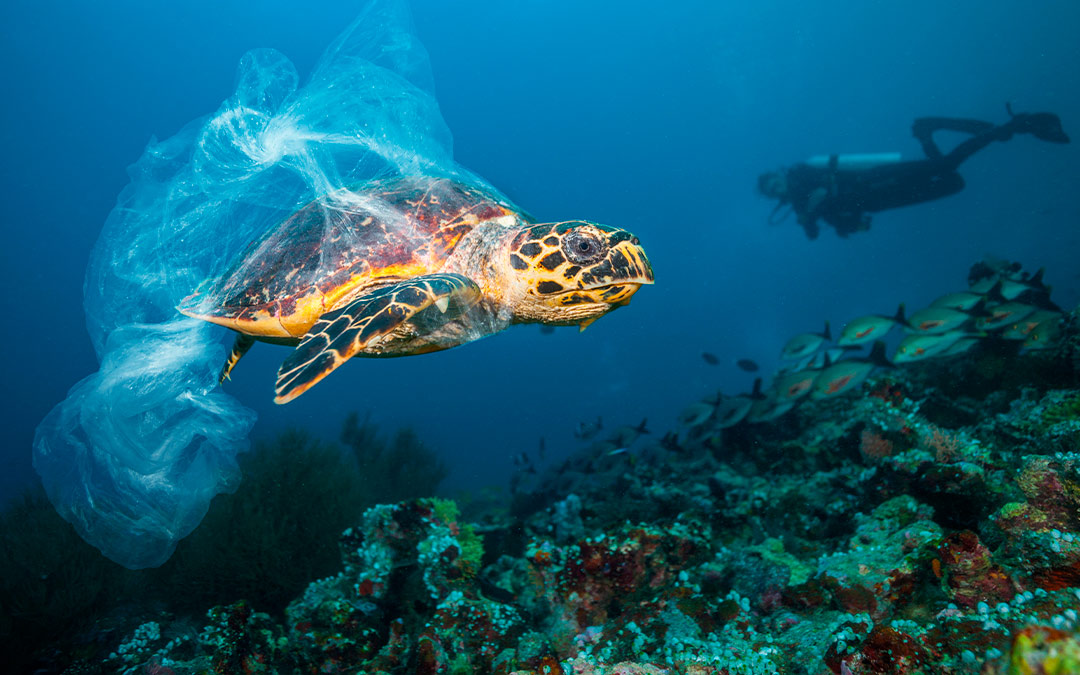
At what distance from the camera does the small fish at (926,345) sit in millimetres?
4820

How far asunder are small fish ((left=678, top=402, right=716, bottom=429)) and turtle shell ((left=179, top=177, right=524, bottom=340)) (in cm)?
434

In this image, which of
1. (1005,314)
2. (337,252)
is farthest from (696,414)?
(337,252)

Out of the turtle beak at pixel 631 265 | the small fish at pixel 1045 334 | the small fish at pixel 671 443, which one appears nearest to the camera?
the turtle beak at pixel 631 265

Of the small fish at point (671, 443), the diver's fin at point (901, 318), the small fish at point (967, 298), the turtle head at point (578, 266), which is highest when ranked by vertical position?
the small fish at point (967, 298)

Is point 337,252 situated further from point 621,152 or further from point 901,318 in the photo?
point 621,152

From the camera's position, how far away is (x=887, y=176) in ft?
37.8

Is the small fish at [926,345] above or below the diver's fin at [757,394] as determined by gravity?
above

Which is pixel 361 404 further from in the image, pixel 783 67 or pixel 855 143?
pixel 855 143

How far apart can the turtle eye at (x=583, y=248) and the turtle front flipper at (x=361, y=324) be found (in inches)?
24.4

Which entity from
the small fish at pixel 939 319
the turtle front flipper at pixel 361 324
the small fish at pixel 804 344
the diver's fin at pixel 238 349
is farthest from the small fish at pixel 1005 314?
the diver's fin at pixel 238 349

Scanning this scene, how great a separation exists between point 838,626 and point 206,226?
4080mm

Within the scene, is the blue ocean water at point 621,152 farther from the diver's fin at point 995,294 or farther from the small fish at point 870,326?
the diver's fin at point 995,294

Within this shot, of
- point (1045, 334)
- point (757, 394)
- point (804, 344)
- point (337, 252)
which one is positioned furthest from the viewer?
point (804, 344)

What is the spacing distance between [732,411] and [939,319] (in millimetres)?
2907
